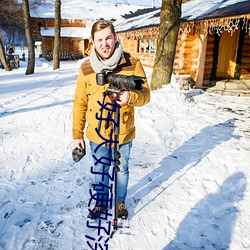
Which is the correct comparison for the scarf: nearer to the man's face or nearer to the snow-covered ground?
the man's face

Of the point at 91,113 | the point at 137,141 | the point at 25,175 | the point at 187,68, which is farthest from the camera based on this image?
the point at 187,68

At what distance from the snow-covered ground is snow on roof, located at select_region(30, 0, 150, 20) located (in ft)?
102

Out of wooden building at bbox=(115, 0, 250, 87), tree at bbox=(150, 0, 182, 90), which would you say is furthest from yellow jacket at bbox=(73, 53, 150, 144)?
wooden building at bbox=(115, 0, 250, 87)

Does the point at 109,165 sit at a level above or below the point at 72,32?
below

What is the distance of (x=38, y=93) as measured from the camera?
8469 mm

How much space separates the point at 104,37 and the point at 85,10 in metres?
36.5

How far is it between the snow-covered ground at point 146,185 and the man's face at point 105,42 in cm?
176

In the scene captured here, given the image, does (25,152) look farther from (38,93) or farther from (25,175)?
(38,93)

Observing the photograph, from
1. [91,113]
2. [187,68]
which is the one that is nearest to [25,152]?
[91,113]

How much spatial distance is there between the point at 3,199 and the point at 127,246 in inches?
64.1

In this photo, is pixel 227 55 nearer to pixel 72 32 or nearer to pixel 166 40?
pixel 166 40

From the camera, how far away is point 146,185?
122 inches

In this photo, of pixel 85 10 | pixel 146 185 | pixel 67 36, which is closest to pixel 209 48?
pixel 146 185

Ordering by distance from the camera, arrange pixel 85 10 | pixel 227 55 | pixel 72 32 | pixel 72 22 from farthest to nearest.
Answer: pixel 85 10 < pixel 72 22 < pixel 72 32 < pixel 227 55
